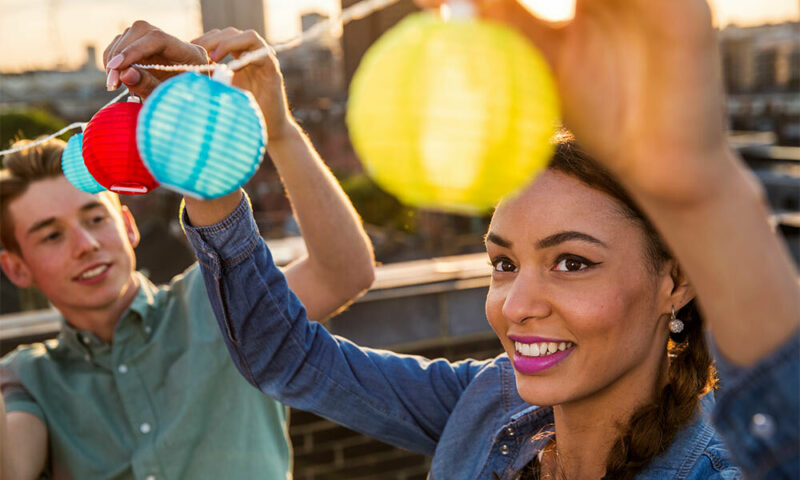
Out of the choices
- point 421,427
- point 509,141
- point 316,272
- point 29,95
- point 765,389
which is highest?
point 509,141

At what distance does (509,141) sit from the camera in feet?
2.22

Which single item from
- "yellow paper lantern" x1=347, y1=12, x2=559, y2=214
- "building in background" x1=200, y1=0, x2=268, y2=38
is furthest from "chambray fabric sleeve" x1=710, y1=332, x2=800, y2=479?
"building in background" x1=200, y1=0, x2=268, y2=38

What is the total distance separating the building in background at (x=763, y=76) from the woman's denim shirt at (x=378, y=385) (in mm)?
57276

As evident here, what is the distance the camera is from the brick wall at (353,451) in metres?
4.19

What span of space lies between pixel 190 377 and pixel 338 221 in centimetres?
74

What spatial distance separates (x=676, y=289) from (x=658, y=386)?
24 centimetres

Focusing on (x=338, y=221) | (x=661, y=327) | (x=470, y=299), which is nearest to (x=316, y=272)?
(x=338, y=221)

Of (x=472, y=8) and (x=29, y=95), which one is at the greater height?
(x=472, y=8)

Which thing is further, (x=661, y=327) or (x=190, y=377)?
A: (x=190, y=377)

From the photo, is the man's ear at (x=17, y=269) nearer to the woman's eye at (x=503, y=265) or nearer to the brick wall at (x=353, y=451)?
the woman's eye at (x=503, y=265)

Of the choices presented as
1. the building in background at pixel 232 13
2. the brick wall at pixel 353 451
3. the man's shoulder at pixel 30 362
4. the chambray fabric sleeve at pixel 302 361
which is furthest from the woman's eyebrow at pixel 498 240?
the building in background at pixel 232 13

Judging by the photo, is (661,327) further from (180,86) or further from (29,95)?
(29,95)

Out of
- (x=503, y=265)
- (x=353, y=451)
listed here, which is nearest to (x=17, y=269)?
(x=503, y=265)

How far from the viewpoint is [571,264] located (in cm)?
134
